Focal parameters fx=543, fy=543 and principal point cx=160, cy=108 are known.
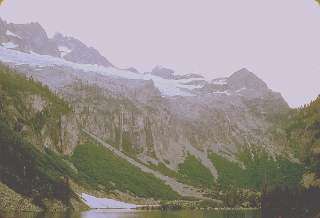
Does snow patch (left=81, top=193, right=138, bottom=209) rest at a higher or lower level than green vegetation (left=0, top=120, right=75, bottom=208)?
lower

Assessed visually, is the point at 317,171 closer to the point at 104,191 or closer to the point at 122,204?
the point at 122,204

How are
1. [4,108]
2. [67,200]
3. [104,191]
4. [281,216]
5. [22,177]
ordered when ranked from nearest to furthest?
[281,216]
[22,177]
[67,200]
[4,108]
[104,191]

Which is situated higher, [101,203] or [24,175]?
[24,175]

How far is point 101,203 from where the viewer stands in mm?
171875

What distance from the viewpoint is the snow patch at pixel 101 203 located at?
16075 cm

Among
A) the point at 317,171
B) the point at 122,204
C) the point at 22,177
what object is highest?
the point at 317,171

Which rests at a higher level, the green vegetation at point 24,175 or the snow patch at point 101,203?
the green vegetation at point 24,175

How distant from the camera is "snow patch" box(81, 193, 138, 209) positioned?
160750 millimetres

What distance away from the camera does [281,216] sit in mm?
45938

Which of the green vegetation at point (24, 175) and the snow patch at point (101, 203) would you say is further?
the snow patch at point (101, 203)

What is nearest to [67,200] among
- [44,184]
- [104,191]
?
[44,184]

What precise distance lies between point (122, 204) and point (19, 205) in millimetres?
85205

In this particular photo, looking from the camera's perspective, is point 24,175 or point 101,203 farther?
point 101,203

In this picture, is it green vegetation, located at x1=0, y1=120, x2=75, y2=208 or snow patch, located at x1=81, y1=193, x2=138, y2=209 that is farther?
snow patch, located at x1=81, y1=193, x2=138, y2=209
